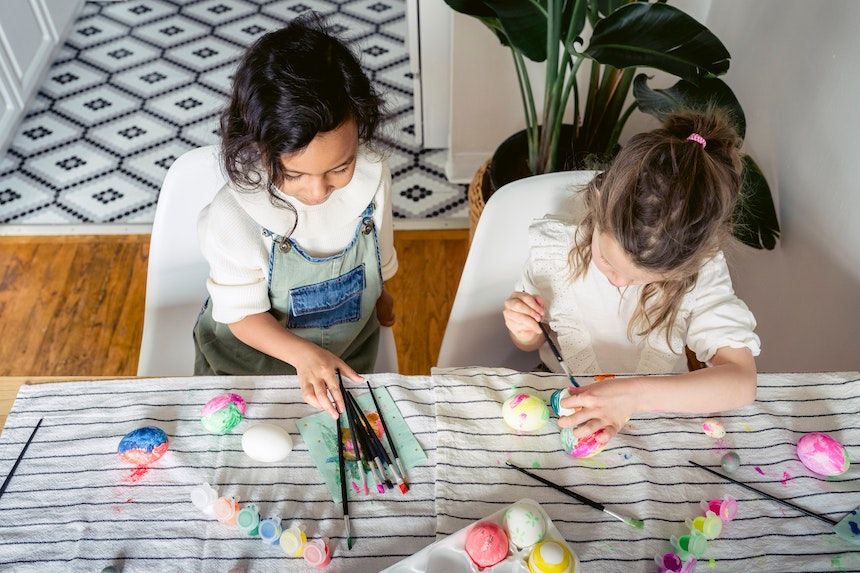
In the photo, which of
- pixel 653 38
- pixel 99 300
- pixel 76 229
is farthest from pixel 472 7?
pixel 76 229

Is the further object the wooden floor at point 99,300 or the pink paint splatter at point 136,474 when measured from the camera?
the wooden floor at point 99,300

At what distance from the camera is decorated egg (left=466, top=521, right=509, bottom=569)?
761 mm

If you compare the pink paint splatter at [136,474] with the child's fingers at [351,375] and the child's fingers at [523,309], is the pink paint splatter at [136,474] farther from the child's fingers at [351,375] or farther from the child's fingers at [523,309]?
the child's fingers at [523,309]

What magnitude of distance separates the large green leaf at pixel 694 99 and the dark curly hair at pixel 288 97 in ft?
2.11

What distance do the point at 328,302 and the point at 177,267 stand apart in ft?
1.01

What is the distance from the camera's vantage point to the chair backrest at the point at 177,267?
121cm

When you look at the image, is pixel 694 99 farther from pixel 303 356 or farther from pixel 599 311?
pixel 303 356

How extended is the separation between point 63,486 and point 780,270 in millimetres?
1410

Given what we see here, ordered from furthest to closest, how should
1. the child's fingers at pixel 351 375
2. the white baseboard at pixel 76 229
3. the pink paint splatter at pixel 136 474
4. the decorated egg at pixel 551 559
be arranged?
the white baseboard at pixel 76 229 → the child's fingers at pixel 351 375 → the pink paint splatter at pixel 136 474 → the decorated egg at pixel 551 559

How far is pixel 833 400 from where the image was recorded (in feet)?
3.16

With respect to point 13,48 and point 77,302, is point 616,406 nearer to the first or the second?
point 77,302

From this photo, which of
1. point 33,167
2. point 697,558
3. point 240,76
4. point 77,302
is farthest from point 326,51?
point 33,167

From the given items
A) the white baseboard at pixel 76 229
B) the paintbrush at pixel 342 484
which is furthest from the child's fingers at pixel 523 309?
→ the white baseboard at pixel 76 229

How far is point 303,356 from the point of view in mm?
1032
